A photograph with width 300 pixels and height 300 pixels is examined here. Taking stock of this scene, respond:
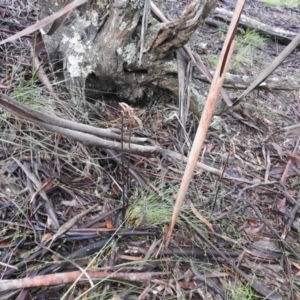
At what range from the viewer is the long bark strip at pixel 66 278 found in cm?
88

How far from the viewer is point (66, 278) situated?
0.93 meters

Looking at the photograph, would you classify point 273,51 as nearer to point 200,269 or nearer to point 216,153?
point 216,153

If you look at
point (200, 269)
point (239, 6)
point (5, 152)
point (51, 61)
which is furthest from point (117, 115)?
point (239, 6)

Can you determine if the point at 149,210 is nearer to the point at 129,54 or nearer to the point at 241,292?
the point at 241,292

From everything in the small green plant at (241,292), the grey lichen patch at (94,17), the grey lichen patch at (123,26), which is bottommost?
the small green plant at (241,292)

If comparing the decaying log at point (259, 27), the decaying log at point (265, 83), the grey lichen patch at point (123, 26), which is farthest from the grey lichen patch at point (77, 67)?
the decaying log at point (259, 27)

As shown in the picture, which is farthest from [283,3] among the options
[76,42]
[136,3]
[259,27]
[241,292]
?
[241,292]

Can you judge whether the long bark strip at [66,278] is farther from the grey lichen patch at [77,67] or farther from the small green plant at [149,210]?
the grey lichen patch at [77,67]

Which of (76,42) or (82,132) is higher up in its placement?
(76,42)

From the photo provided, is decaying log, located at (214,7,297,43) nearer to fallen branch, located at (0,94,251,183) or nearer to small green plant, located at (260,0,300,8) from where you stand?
small green plant, located at (260,0,300,8)

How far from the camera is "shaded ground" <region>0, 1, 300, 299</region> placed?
3.29ft

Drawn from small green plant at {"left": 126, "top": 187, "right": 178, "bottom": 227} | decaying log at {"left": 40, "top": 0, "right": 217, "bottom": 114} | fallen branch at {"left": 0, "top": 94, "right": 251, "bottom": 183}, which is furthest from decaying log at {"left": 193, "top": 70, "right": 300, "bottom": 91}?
small green plant at {"left": 126, "top": 187, "right": 178, "bottom": 227}

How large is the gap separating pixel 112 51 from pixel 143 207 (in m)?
0.75

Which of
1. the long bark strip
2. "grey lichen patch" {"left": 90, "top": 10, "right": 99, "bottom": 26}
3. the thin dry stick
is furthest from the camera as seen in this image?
"grey lichen patch" {"left": 90, "top": 10, "right": 99, "bottom": 26}
